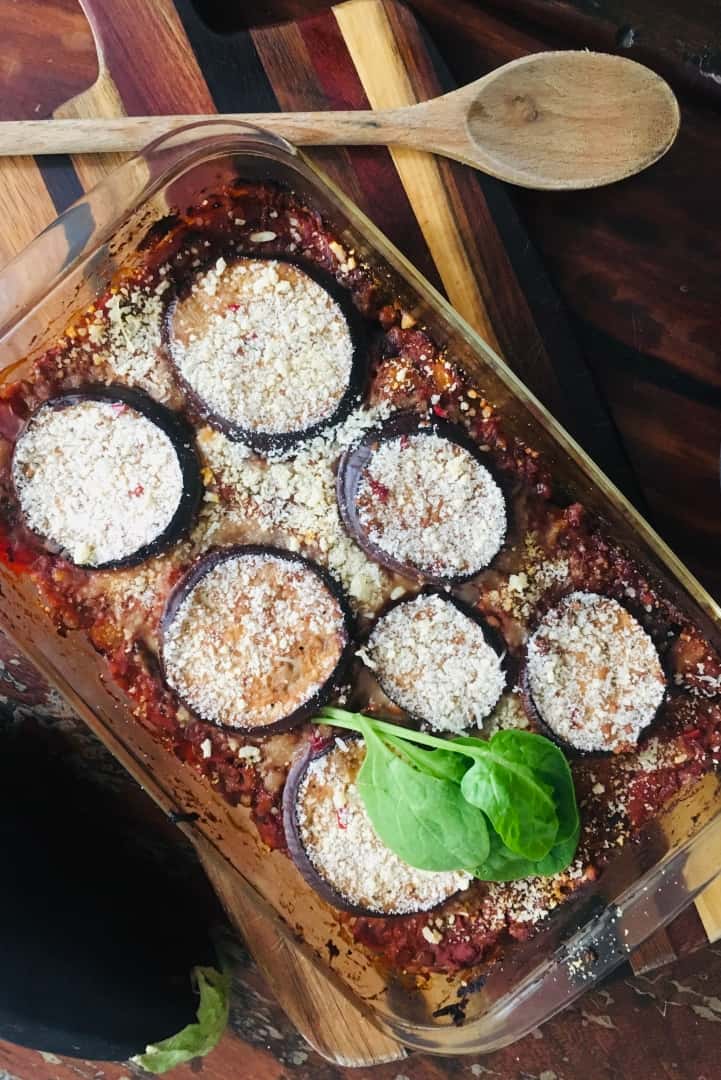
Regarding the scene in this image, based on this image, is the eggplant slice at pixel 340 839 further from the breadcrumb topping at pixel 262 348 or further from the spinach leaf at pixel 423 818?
the breadcrumb topping at pixel 262 348

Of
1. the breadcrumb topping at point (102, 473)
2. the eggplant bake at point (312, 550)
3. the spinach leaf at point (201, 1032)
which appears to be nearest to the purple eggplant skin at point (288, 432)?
→ the eggplant bake at point (312, 550)

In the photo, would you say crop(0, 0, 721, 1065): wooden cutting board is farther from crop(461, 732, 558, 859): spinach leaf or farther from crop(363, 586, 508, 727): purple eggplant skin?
crop(461, 732, 558, 859): spinach leaf

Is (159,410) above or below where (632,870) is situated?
above

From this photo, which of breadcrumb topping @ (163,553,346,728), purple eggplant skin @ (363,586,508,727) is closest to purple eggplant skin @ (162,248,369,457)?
breadcrumb topping @ (163,553,346,728)

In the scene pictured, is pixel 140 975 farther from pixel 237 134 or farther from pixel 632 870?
pixel 237 134

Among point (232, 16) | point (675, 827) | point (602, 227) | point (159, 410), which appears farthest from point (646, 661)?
point (232, 16)
